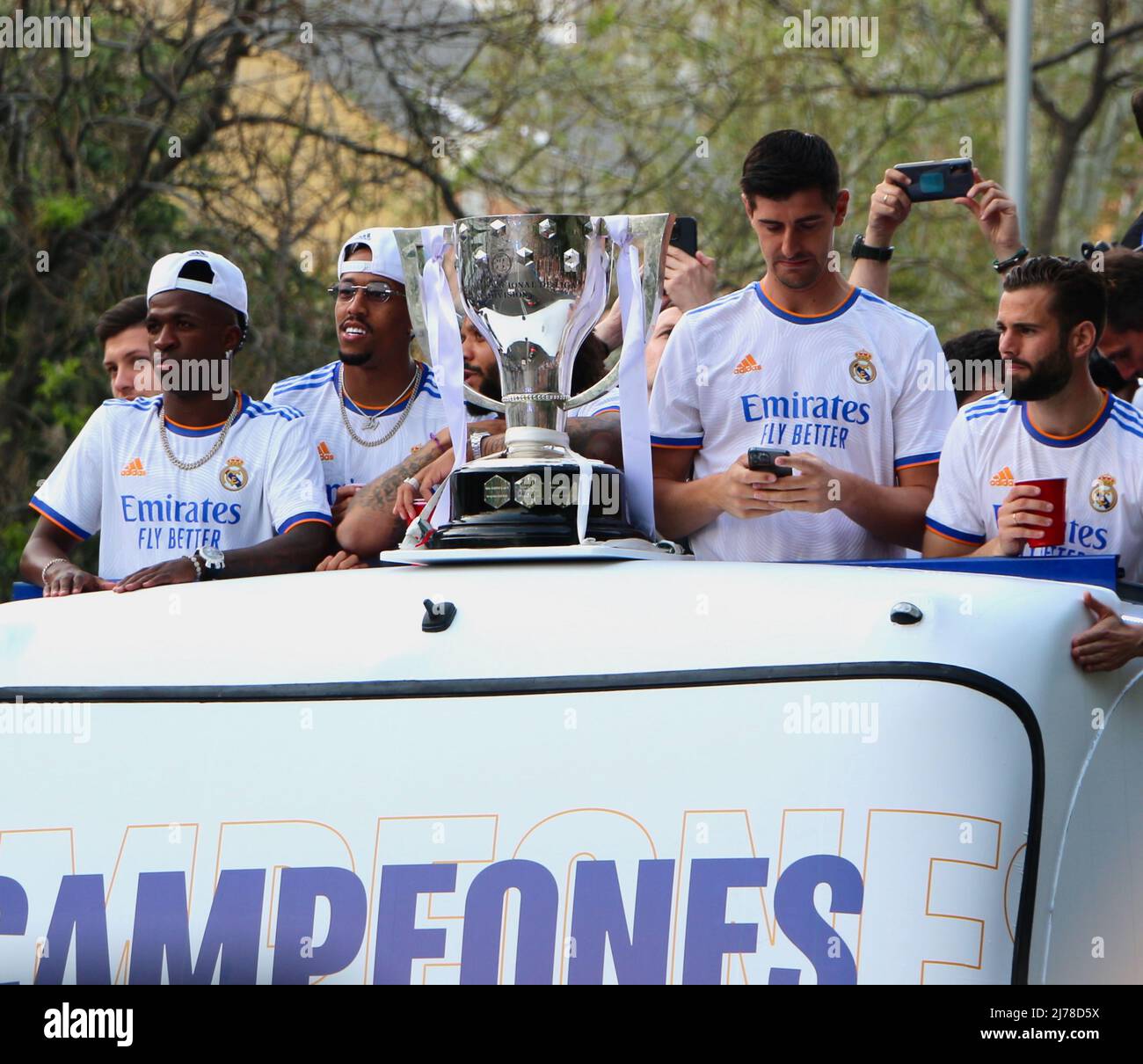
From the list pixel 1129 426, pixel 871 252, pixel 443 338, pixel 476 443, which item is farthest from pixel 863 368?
pixel 443 338

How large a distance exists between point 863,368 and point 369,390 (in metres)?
1.39

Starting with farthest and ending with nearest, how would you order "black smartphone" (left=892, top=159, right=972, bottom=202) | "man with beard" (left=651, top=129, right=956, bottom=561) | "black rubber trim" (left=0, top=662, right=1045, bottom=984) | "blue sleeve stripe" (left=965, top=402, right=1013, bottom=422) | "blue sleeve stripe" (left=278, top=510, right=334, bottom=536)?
"black smartphone" (left=892, top=159, right=972, bottom=202), "blue sleeve stripe" (left=278, top=510, right=334, bottom=536), "man with beard" (left=651, top=129, right=956, bottom=561), "blue sleeve stripe" (left=965, top=402, right=1013, bottom=422), "black rubber trim" (left=0, top=662, right=1045, bottom=984)

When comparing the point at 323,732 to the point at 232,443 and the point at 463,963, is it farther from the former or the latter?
the point at 232,443

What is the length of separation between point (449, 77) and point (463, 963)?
895 centimetres

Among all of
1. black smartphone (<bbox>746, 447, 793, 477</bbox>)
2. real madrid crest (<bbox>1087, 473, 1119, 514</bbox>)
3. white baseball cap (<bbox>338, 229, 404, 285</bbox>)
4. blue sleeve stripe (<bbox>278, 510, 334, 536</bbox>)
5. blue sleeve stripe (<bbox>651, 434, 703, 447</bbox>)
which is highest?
white baseball cap (<bbox>338, 229, 404, 285</bbox>)

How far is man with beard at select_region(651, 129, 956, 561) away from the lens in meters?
3.90

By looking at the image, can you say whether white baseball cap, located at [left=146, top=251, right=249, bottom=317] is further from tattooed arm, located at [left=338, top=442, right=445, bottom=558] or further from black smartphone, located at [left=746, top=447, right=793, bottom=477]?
black smartphone, located at [left=746, top=447, right=793, bottom=477]

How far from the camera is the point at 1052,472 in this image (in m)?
3.68

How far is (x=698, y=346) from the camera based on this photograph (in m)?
4.05

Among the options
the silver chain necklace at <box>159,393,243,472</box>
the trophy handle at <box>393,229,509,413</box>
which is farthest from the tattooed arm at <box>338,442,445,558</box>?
the trophy handle at <box>393,229,509,413</box>

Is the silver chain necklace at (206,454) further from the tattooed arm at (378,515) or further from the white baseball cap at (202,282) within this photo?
the tattooed arm at (378,515)

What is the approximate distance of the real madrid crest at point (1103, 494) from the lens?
3578 mm

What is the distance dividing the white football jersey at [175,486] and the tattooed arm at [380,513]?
0.14 m

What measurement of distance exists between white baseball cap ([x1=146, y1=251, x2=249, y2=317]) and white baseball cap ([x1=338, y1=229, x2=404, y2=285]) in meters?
0.29
